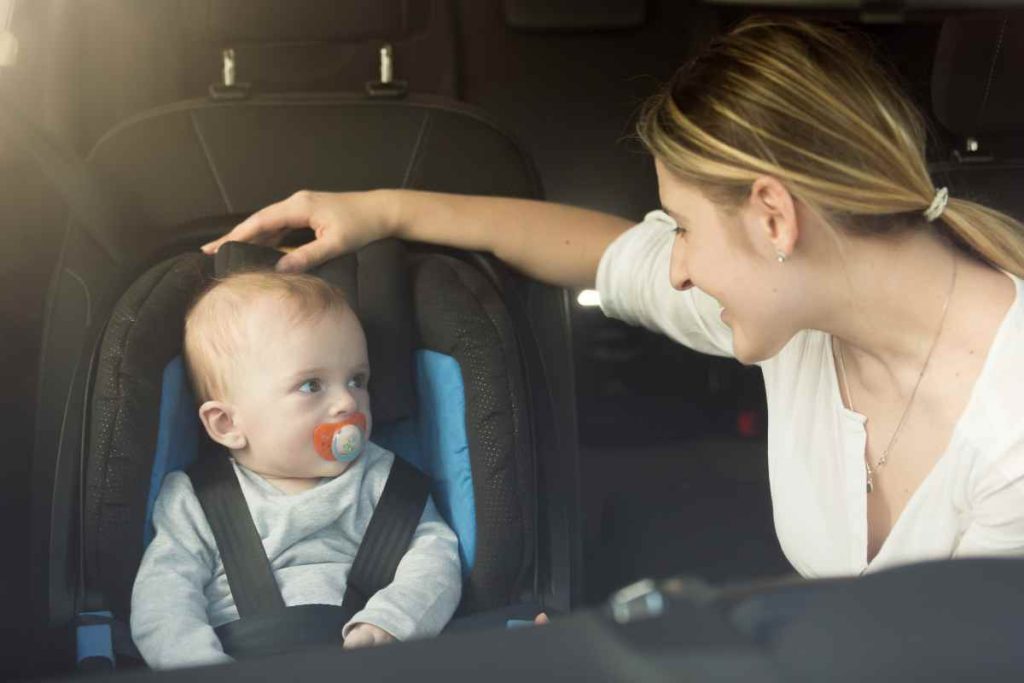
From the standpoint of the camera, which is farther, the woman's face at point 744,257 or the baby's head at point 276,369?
the baby's head at point 276,369

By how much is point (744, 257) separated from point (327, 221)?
502 millimetres

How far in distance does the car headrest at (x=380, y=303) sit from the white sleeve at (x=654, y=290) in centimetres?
26

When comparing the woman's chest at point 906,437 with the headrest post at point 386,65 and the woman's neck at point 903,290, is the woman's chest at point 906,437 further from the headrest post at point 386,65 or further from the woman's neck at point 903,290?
the headrest post at point 386,65

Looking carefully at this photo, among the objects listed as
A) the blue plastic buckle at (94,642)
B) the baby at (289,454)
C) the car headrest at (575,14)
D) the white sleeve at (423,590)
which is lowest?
the blue plastic buckle at (94,642)

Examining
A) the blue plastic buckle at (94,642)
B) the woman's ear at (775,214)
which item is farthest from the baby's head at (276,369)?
the woman's ear at (775,214)

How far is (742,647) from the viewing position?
475 mm

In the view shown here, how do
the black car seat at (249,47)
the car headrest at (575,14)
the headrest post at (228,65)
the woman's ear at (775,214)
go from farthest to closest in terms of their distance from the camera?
the car headrest at (575,14) → the headrest post at (228,65) → the black car seat at (249,47) → the woman's ear at (775,214)

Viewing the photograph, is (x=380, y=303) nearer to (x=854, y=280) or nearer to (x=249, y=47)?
(x=854, y=280)

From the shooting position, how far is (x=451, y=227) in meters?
1.54

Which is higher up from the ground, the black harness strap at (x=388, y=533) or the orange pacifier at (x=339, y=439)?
the orange pacifier at (x=339, y=439)

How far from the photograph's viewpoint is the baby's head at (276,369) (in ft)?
4.44

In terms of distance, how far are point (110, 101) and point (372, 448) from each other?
0.75 meters

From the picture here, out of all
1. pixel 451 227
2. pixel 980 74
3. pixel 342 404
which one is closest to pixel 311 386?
pixel 342 404

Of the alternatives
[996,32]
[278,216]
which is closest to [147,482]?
[278,216]
